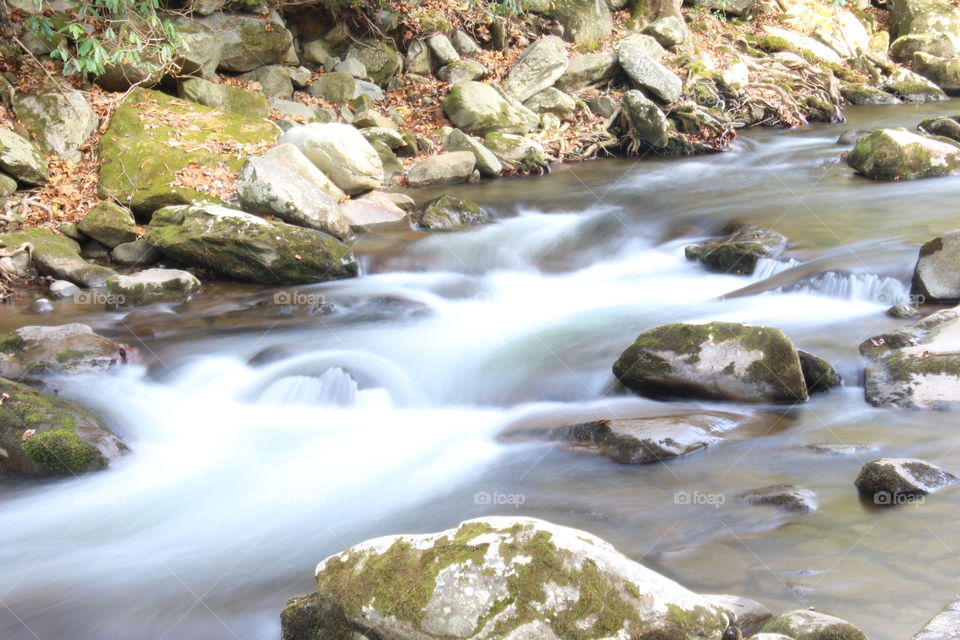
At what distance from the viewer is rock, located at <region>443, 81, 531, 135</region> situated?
47.2 feet

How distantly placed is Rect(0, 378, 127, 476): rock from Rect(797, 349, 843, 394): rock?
4.91m

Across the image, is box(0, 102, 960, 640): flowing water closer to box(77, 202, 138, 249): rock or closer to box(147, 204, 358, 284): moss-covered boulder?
box(147, 204, 358, 284): moss-covered boulder

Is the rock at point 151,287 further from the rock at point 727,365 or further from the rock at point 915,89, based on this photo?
the rock at point 915,89

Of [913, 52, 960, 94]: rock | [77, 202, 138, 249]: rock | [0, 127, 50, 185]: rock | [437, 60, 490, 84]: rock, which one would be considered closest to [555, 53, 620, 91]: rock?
[437, 60, 490, 84]: rock

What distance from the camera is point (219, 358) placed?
7.25 meters

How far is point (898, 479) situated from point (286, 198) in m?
7.25

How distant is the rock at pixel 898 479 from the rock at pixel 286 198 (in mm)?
6906

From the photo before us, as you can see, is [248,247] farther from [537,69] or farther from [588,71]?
[588,71]

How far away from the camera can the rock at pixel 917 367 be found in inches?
217

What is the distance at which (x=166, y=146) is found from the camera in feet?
34.9

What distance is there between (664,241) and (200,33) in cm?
815

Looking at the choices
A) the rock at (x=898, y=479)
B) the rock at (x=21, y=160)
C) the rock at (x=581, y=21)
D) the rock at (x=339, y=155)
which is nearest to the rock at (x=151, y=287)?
the rock at (x=21, y=160)

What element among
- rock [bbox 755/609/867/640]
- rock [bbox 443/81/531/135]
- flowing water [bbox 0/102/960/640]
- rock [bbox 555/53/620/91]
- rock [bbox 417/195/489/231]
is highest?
rock [bbox 555/53/620/91]

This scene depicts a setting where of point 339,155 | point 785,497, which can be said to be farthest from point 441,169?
point 785,497
